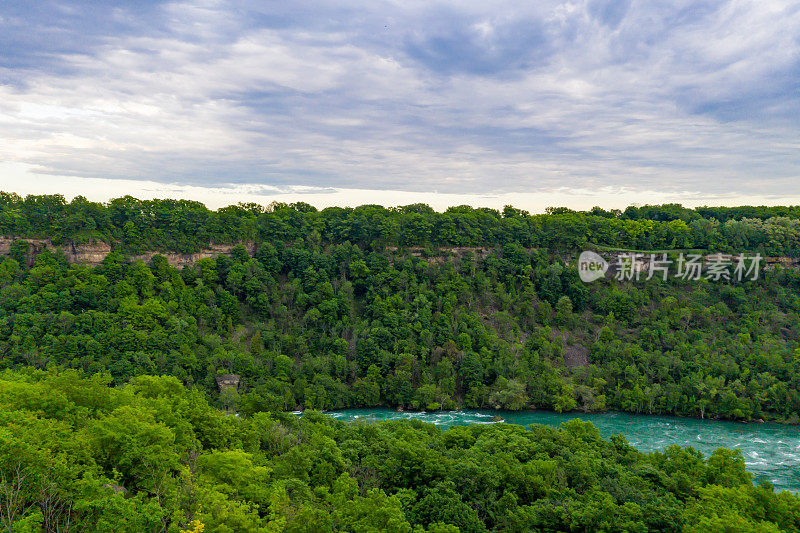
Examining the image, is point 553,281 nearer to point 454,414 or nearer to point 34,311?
point 454,414

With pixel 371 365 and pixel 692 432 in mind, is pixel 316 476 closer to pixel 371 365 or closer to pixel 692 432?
pixel 371 365

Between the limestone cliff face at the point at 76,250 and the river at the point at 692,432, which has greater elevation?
the limestone cliff face at the point at 76,250

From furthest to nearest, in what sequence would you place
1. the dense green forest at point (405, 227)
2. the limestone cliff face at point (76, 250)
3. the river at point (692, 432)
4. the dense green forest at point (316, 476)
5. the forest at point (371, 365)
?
the dense green forest at point (405, 227) < the limestone cliff face at point (76, 250) < the river at point (692, 432) < the forest at point (371, 365) < the dense green forest at point (316, 476)

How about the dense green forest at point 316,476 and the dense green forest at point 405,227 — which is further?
the dense green forest at point 405,227

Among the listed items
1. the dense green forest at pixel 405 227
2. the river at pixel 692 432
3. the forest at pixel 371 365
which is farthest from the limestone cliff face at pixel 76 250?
the river at pixel 692 432

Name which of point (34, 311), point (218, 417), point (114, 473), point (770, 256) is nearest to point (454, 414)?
point (218, 417)

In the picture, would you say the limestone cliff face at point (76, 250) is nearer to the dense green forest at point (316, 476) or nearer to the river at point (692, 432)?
the dense green forest at point (316, 476)
